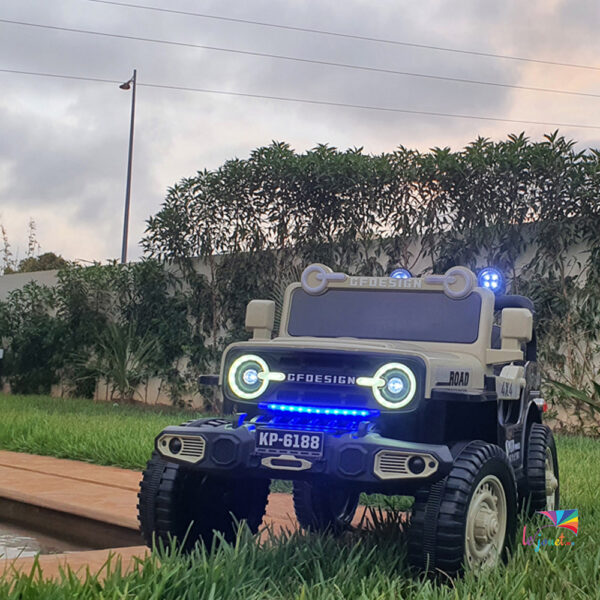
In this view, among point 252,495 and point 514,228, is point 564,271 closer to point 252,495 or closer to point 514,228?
point 514,228

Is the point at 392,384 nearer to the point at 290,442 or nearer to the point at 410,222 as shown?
the point at 290,442

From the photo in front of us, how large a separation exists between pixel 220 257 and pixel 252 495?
11.5 meters

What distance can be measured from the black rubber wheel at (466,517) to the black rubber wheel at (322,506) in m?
1.40

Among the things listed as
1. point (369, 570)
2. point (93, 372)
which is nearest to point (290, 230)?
point (93, 372)

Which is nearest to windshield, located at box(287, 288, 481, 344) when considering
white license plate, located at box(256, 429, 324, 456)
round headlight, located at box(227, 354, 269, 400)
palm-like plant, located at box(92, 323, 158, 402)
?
round headlight, located at box(227, 354, 269, 400)

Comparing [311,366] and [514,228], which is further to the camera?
[514,228]

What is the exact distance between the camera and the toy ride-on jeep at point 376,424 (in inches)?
173

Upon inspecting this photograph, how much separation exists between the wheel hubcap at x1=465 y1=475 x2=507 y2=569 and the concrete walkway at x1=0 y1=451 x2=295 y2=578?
1.86m

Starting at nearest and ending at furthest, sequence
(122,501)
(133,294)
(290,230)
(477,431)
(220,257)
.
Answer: (477,431)
(122,501)
(290,230)
(220,257)
(133,294)

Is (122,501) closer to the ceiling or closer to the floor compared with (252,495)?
closer to the floor

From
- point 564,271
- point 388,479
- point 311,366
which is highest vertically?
point 564,271

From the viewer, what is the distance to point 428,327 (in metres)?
5.73

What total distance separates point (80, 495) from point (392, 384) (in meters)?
3.79

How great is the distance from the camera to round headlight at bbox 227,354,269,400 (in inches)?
195
